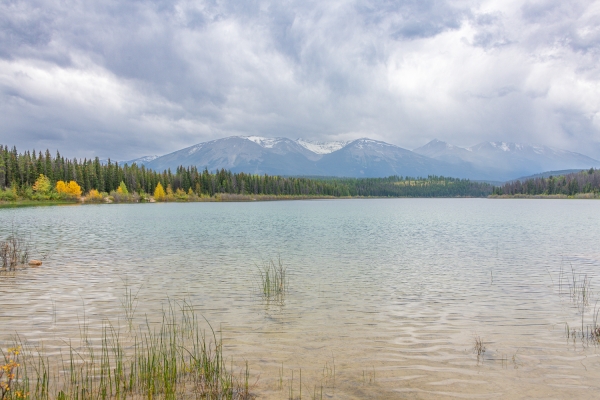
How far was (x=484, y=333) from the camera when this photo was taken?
12.7 m

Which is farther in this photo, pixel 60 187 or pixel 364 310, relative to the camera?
pixel 60 187

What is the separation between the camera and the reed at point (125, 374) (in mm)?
8359

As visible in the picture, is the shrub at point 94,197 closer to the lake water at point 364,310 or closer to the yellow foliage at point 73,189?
the yellow foliage at point 73,189

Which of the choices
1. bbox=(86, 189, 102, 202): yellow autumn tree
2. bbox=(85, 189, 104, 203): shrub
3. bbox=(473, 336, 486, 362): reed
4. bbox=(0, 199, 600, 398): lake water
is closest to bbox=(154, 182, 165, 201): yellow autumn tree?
bbox=(85, 189, 104, 203): shrub

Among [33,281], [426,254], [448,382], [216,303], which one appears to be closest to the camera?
[448,382]

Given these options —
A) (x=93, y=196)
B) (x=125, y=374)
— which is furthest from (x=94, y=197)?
(x=125, y=374)

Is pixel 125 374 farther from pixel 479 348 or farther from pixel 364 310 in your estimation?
pixel 479 348

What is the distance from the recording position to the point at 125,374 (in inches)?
371

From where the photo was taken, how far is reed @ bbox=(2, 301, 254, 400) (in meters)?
8.36

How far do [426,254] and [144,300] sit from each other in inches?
838

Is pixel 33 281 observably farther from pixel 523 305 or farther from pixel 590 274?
pixel 590 274

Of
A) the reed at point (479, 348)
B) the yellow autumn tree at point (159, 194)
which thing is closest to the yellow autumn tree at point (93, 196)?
the yellow autumn tree at point (159, 194)

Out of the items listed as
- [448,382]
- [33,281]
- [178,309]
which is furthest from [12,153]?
[448,382]

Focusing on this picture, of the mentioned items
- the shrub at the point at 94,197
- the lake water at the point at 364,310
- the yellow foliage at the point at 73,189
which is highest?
the yellow foliage at the point at 73,189
